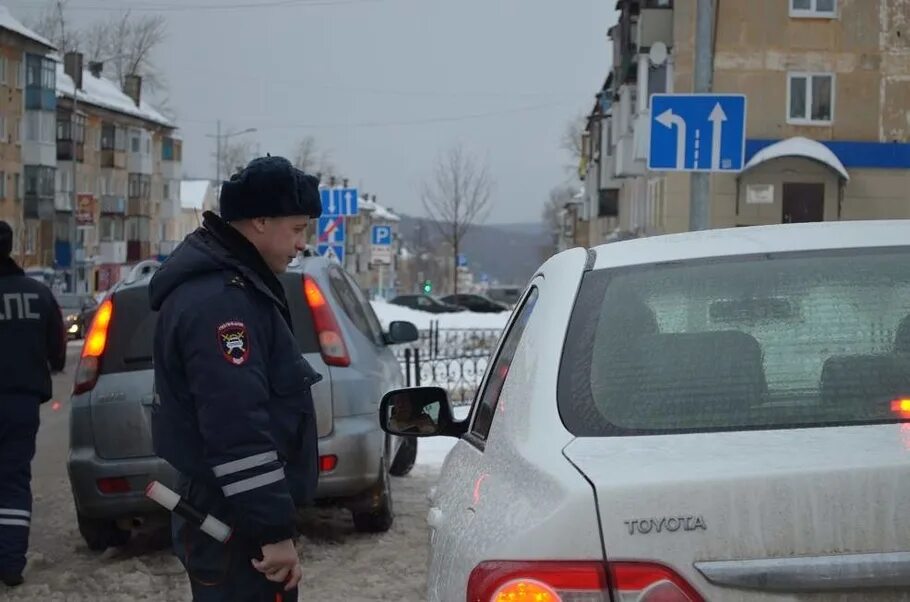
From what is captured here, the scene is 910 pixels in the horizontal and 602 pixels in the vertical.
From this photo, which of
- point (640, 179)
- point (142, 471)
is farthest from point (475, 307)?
point (142, 471)

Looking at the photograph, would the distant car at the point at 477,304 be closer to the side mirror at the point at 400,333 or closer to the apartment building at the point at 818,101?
the apartment building at the point at 818,101

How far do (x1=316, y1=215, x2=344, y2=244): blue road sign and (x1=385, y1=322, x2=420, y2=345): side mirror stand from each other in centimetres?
1499

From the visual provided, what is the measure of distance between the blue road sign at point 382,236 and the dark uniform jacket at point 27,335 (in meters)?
22.9

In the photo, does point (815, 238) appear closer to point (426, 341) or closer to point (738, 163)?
point (738, 163)

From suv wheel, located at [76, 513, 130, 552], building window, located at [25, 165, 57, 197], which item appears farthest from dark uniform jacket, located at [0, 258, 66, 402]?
building window, located at [25, 165, 57, 197]

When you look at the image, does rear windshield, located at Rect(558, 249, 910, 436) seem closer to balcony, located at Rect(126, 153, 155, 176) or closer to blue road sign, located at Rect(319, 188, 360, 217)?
blue road sign, located at Rect(319, 188, 360, 217)

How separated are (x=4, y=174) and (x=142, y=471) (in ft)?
218

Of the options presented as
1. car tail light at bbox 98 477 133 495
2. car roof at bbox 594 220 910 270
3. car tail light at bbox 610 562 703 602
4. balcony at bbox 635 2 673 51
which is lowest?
car tail light at bbox 98 477 133 495

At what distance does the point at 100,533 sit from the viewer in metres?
8.09

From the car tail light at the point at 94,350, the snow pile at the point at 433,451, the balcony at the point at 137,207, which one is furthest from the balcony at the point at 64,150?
the car tail light at the point at 94,350

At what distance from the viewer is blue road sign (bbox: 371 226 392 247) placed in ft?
100

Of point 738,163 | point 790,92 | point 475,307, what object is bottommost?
point 475,307

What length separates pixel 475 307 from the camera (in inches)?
2746

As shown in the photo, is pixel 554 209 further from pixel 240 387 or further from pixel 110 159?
pixel 240 387
